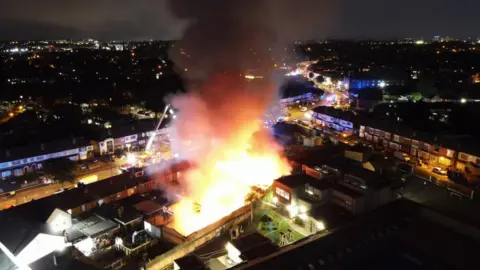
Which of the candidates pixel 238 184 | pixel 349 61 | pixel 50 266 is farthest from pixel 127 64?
pixel 50 266

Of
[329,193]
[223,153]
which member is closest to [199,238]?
[329,193]

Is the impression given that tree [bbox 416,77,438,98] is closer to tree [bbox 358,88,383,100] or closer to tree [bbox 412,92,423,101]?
tree [bbox 412,92,423,101]

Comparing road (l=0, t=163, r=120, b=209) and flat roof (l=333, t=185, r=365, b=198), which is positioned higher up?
flat roof (l=333, t=185, r=365, b=198)

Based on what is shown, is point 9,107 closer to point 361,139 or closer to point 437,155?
point 361,139

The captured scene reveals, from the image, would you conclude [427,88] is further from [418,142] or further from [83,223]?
[83,223]

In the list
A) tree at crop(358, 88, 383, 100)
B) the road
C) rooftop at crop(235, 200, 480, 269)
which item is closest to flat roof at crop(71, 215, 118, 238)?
the road

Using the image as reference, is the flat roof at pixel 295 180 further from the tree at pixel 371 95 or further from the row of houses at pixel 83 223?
the tree at pixel 371 95

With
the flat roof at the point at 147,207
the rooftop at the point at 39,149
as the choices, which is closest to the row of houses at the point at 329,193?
the flat roof at the point at 147,207
